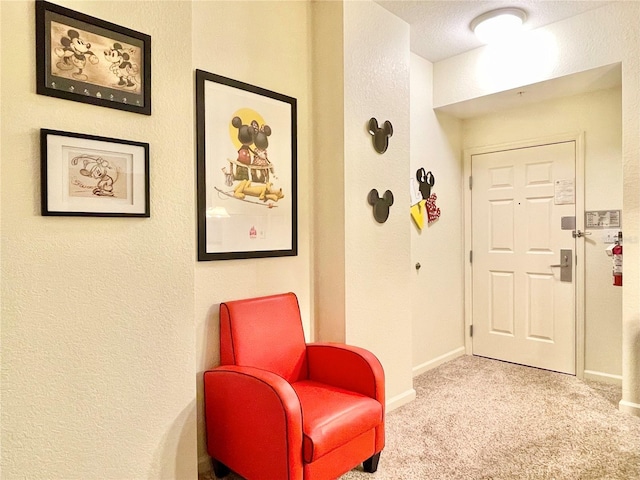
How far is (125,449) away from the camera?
5.90 feet

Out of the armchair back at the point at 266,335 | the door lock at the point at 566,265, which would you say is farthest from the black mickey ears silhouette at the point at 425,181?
the armchair back at the point at 266,335

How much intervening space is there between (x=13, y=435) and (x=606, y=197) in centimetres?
403

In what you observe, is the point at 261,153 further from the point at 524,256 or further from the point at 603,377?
the point at 603,377

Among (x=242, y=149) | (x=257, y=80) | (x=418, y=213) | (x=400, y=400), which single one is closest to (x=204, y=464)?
(x=400, y=400)

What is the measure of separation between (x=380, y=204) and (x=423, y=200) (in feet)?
3.19

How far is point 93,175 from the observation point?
5.67 ft

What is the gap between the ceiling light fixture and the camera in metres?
2.96

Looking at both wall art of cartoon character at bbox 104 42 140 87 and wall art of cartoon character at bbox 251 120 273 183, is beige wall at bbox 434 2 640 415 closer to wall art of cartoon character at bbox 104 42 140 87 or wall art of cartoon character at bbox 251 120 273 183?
wall art of cartoon character at bbox 251 120 273 183

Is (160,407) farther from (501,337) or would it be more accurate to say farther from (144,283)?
(501,337)

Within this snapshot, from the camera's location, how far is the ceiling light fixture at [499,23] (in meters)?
2.96

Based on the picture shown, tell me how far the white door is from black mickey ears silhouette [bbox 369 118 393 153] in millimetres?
1598

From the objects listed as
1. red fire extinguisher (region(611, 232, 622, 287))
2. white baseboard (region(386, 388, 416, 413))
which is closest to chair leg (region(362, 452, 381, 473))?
white baseboard (region(386, 388, 416, 413))

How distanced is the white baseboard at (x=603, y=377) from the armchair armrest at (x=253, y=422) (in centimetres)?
287

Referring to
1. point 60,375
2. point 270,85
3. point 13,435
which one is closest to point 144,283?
point 60,375
